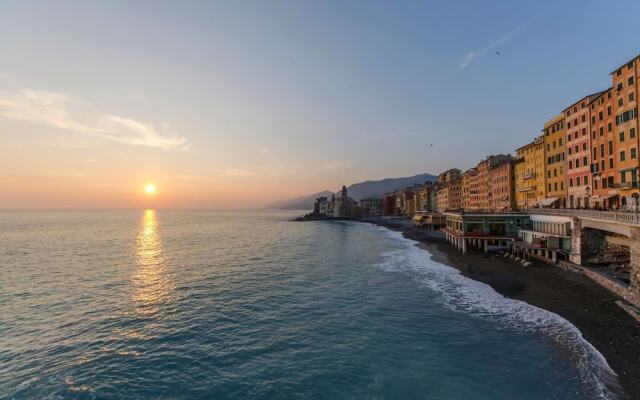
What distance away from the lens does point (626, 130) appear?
50750 mm

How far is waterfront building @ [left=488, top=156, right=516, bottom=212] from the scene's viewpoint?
102625 mm

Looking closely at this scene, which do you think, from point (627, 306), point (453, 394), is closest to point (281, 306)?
point (453, 394)

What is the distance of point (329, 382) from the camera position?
1936 cm

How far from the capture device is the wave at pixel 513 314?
18703mm

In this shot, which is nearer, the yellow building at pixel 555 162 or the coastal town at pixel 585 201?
the coastal town at pixel 585 201

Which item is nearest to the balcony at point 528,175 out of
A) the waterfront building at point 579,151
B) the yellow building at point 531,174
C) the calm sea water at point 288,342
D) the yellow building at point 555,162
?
the yellow building at point 531,174

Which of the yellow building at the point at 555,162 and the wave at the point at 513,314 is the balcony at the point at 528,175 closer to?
the yellow building at the point at 555,162

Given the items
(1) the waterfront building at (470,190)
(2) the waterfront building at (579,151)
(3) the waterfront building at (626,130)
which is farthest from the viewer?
(1) the waterfront building at (470,190)

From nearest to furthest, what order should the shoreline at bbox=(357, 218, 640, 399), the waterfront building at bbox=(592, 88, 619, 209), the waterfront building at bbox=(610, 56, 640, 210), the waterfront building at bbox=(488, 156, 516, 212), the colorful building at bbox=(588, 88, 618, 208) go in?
the shoreline at bbox=(357, 218, 640, 399), the waterfront building at bbox=(610, 56, 640, 210), the waterfront building at bbox=(592, 88, 619, 209), the colorful building at bbox=(588, 88, 618, 208), the waterfront building at bbox=(488, 156, 516, 212)

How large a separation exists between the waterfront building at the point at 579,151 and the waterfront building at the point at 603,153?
759 mm

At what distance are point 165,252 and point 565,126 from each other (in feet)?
316

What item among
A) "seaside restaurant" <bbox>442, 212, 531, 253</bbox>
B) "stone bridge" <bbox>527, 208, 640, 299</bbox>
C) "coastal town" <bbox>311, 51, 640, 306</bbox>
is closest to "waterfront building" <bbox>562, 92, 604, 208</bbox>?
"coastal town" <bbox>311, 51, 640, 306</bbox>

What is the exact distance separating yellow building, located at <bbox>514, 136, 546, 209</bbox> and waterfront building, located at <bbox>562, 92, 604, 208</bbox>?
386 inches

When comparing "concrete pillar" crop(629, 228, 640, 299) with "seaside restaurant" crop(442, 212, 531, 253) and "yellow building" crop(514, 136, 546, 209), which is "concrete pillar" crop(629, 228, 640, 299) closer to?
"seaside restaurant" crop(442, 212, 531, 253)
